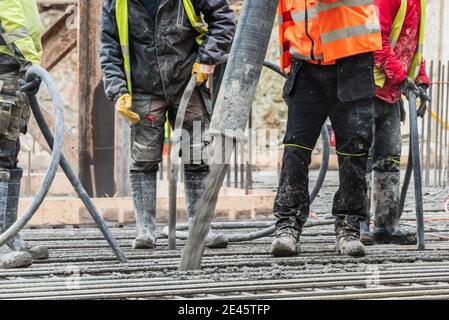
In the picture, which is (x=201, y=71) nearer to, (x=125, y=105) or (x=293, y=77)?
(x=125, y=105)

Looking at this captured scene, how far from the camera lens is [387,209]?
278 inches

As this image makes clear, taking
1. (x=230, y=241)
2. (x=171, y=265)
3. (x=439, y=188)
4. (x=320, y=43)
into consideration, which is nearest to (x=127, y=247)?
(x=230, y=241)

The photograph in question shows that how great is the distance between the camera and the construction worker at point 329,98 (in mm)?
5957

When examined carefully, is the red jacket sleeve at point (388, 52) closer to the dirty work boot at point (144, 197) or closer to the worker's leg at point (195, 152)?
the worker's leg at point (195, 152)

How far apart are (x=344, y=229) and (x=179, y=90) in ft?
4.67

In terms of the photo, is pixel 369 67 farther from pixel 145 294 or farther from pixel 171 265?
pixel 145 294

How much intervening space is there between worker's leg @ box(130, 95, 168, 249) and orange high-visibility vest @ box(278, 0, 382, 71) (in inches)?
46.8

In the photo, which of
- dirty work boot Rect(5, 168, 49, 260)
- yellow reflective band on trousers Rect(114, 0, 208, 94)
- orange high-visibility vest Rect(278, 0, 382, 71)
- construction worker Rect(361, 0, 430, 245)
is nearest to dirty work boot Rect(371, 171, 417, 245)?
construction worker Rect(361, 0, 430, 245)

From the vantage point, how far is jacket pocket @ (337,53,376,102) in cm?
604

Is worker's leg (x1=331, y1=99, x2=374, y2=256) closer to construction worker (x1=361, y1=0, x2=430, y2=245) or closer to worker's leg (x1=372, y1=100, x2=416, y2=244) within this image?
construction worker (x1=361, y1=0, x2=430, y2=245)

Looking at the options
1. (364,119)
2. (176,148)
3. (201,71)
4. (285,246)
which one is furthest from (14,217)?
(364,119)

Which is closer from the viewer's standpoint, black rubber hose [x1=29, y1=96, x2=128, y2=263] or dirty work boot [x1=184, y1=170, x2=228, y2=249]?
black rubber hose [x1=29, y1=96, x2=128, y2=263]

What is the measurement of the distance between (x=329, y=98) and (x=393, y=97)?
0.85 meters

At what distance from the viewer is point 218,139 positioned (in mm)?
5004
